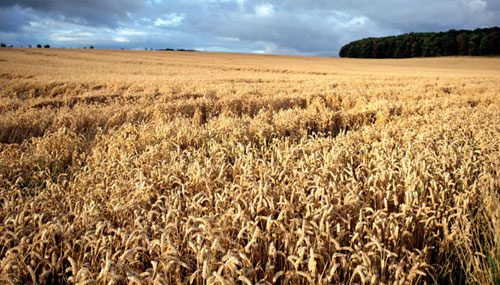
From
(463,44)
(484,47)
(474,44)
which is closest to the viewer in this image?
(484,47)

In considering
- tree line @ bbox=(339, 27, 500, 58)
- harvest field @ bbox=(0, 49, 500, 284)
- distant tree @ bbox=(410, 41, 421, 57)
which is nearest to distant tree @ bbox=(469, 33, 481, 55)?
tree line @ bbox=(339, 27, 500, 58)

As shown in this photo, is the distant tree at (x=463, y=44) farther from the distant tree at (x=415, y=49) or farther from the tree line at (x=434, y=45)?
the distant tree at (x=415, y=49)

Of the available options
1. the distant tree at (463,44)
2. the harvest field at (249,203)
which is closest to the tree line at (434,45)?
the distant tree at (463,44)

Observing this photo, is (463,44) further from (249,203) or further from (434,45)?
(249,203)

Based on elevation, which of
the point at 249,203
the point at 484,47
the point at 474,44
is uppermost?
the point at 474,44

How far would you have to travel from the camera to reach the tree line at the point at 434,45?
72438mm

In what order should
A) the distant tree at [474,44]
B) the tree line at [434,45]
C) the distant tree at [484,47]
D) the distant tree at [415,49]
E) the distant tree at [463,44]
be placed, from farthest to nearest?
1. the distant tree at [415,49]
2. the distant tree at [463,44]
3. the distant tree at [474,44]
4. the tree line at [434,45]
5. the distant tree at [484,47]

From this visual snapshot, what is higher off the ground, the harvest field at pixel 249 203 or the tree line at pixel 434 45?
the tree line at pixel 434 45

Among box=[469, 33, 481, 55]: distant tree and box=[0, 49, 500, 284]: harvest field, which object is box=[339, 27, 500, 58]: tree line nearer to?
box=[469, 33, 481, 55]: distant tree

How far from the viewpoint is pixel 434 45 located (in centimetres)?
7838

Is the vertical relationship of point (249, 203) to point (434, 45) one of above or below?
below

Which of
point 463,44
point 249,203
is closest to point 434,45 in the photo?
point 463,44

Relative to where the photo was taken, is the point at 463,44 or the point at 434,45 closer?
the point at 463,44

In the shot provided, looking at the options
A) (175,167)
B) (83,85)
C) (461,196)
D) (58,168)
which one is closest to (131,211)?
(175,167)
